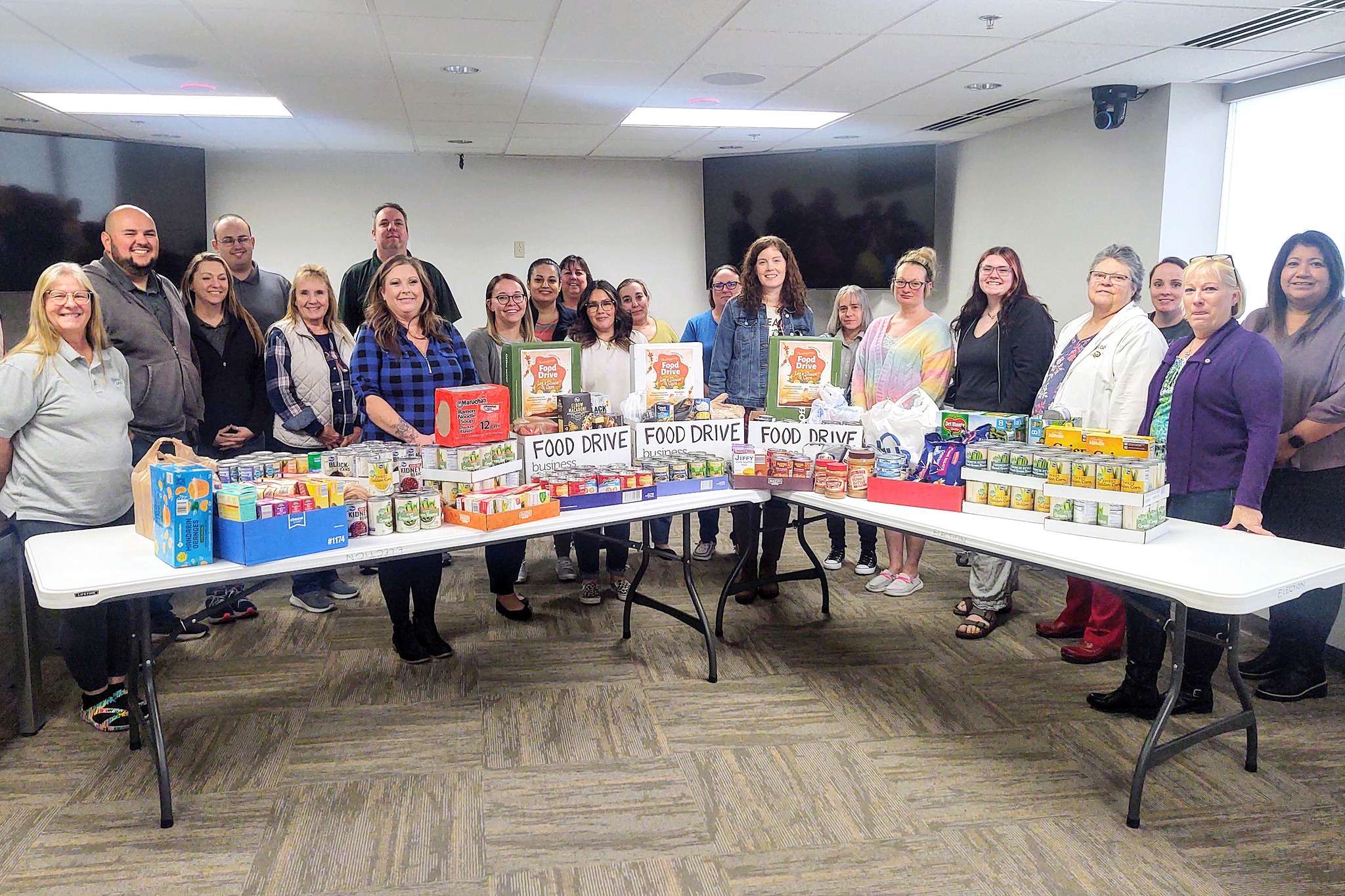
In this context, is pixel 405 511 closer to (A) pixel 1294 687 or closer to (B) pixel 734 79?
(A) pixel 1294 687

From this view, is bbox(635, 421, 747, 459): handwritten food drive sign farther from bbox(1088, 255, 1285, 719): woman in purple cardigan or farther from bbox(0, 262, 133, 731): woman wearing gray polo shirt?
bbox(0, 262, 133, 731): woman wearing gray polo shirt

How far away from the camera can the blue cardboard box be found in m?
2.41

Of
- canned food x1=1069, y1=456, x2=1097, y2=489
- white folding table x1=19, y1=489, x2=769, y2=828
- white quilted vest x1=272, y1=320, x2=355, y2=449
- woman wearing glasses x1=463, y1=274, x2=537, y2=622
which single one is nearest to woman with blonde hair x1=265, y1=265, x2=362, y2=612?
white quilted vest x1=272, y1=320, x2=355, y2=449

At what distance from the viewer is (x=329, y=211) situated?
7.87m

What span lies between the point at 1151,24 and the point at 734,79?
6.81ft

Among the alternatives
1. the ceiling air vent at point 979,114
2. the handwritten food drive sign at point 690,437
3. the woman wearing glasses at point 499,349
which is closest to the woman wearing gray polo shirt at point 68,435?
the woman wearing glasses at point 499,349

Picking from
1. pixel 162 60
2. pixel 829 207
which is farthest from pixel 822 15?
pixel 829 207

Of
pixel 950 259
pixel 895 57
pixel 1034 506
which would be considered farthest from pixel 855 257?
Answer: pixel 1034 506

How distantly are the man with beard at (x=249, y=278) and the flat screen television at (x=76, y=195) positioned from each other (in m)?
2.96

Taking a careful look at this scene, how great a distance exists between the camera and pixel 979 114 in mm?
6219

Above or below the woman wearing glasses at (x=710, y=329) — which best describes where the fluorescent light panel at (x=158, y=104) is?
above

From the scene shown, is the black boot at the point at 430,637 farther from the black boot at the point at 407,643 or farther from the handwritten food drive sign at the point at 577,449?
the handwritten food drive sign at the point at 577,449

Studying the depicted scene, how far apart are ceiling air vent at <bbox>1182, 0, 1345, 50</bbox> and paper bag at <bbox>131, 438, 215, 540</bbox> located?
460 cm

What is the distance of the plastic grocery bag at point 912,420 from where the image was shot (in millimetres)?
3283
